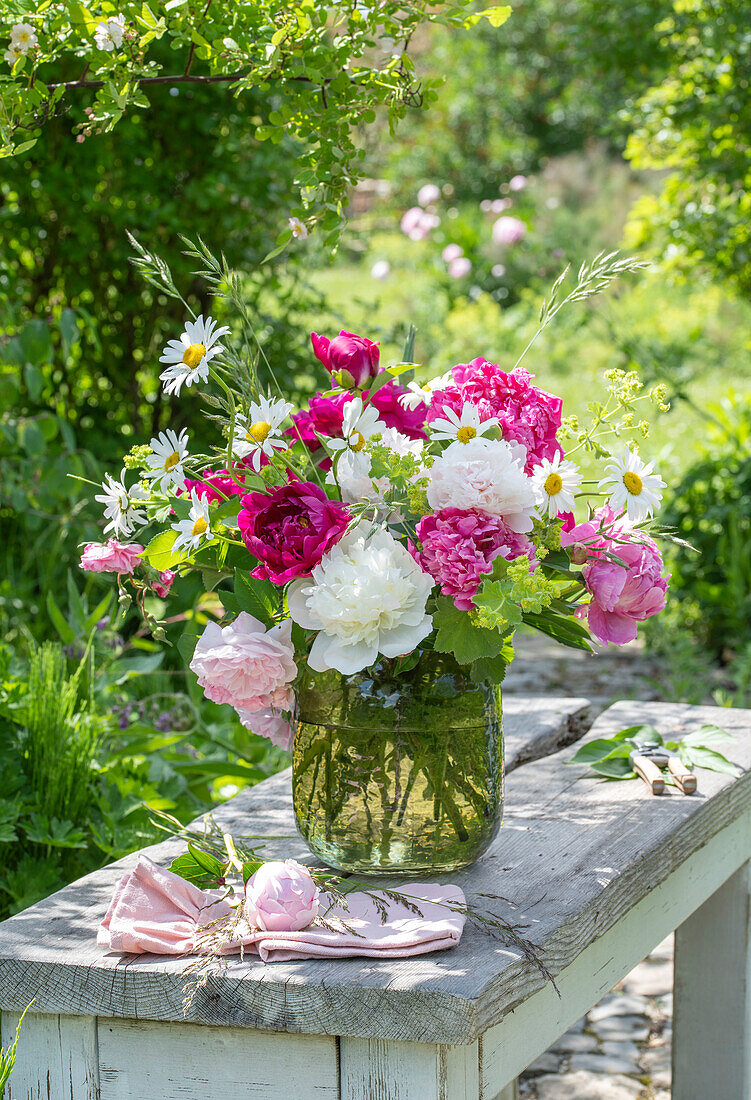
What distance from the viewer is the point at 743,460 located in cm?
460

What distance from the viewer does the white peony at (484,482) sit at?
3.75 feet

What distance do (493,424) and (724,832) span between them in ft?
3.06

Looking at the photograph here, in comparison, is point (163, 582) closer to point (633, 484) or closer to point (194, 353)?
point (194, 353)

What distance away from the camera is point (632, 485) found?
48.8 inches

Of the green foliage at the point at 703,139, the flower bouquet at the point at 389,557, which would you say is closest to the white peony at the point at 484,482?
the flower bouquet at the point at 389,557

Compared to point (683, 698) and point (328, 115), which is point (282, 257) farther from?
point (328, 115)

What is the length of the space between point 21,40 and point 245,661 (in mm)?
946

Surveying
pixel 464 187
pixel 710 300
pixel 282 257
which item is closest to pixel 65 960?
pixel 282 257

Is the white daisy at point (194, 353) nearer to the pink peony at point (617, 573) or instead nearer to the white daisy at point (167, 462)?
the white daisy at point (167, 462)

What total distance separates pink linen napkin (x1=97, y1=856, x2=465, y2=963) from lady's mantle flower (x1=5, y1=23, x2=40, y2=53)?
1076mm

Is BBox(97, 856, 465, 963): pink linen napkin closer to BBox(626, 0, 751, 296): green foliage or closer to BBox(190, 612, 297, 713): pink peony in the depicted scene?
BBox(190, 612, 297, 713): pink peony

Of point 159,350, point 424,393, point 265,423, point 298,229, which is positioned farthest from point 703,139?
point 265,423

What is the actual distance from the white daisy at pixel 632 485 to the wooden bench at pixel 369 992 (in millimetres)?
437

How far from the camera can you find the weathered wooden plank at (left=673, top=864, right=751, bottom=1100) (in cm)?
201
